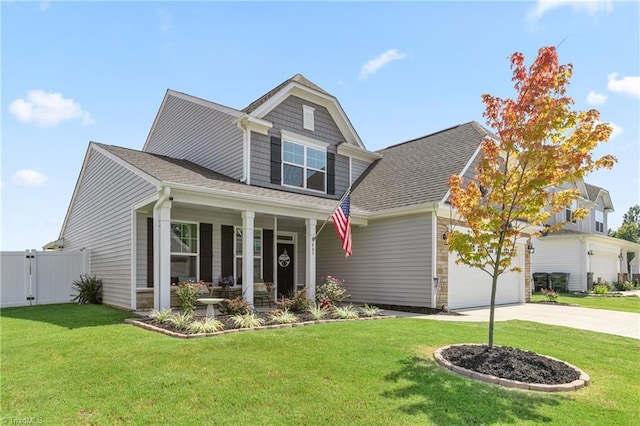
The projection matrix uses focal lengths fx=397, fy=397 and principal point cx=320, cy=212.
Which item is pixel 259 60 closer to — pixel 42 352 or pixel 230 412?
pixel 42 352

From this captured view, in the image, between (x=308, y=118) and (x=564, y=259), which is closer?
(x=308, y=118)

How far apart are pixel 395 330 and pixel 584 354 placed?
3267 mm

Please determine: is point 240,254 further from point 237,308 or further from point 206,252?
point 237,308

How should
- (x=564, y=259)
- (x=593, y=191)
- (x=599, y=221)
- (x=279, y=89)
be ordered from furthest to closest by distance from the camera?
1. (x=599, y=221)
2. (x=593, y=191)
3. (x=564, y=259)
4. (x=279, y=89)

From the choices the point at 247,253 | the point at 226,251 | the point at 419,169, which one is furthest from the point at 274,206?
the point at 419,169

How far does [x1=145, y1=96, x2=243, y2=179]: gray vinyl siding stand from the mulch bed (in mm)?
9003

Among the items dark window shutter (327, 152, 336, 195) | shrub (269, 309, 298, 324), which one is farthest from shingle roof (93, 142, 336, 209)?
shrub (269, 309, 298, 324)

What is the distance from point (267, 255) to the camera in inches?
531

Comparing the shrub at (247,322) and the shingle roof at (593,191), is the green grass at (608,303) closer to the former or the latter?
the shrub at (247,322)

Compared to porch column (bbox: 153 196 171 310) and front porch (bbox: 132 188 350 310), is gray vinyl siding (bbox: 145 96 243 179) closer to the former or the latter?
front porch (bbox: 132 188 350 310)

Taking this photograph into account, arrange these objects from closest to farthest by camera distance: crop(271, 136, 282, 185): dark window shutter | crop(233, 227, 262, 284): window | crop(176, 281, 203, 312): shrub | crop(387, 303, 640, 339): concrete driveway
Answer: crop(176, 281, 203, 312): shrub → crop(387, 303, 640, 339): concrete driveway → crop(233, 227, 262, 284): window → crop(271, 136, 282, 185): dark window shutter

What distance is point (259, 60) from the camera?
1241 cm

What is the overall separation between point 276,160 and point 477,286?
816 centimetres

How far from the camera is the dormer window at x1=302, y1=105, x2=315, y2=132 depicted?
47.9 ft
